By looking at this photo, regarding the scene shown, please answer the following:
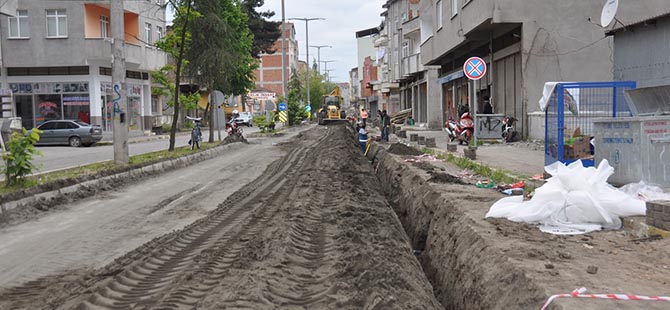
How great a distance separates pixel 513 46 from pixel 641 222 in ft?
55.8

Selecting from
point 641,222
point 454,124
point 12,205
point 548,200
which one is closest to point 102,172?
point 12,205

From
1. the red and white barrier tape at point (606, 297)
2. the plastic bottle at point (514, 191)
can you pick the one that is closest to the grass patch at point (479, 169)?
the plastic bottle at point (514, 191)

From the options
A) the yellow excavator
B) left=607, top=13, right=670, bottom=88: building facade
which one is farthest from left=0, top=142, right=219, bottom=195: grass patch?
the yellow excavator

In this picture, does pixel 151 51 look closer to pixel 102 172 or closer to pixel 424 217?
pixel 102 172

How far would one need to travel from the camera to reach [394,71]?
201 ft

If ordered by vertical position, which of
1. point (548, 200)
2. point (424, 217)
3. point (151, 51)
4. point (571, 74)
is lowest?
point (424, 217)

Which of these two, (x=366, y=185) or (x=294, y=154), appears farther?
(x=294, y=154)

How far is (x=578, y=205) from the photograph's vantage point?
276 inches

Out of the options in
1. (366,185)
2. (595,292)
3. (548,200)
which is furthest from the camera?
(366,185)

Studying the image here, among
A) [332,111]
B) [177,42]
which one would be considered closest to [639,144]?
[177,42]

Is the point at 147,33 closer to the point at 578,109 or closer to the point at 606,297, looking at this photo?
the point at 578,109

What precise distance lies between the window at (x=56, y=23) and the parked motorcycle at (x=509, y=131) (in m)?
24.8

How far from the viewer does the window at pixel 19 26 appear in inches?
1359

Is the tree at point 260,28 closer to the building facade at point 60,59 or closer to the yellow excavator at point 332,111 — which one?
the yellow excavator at point 332,111
